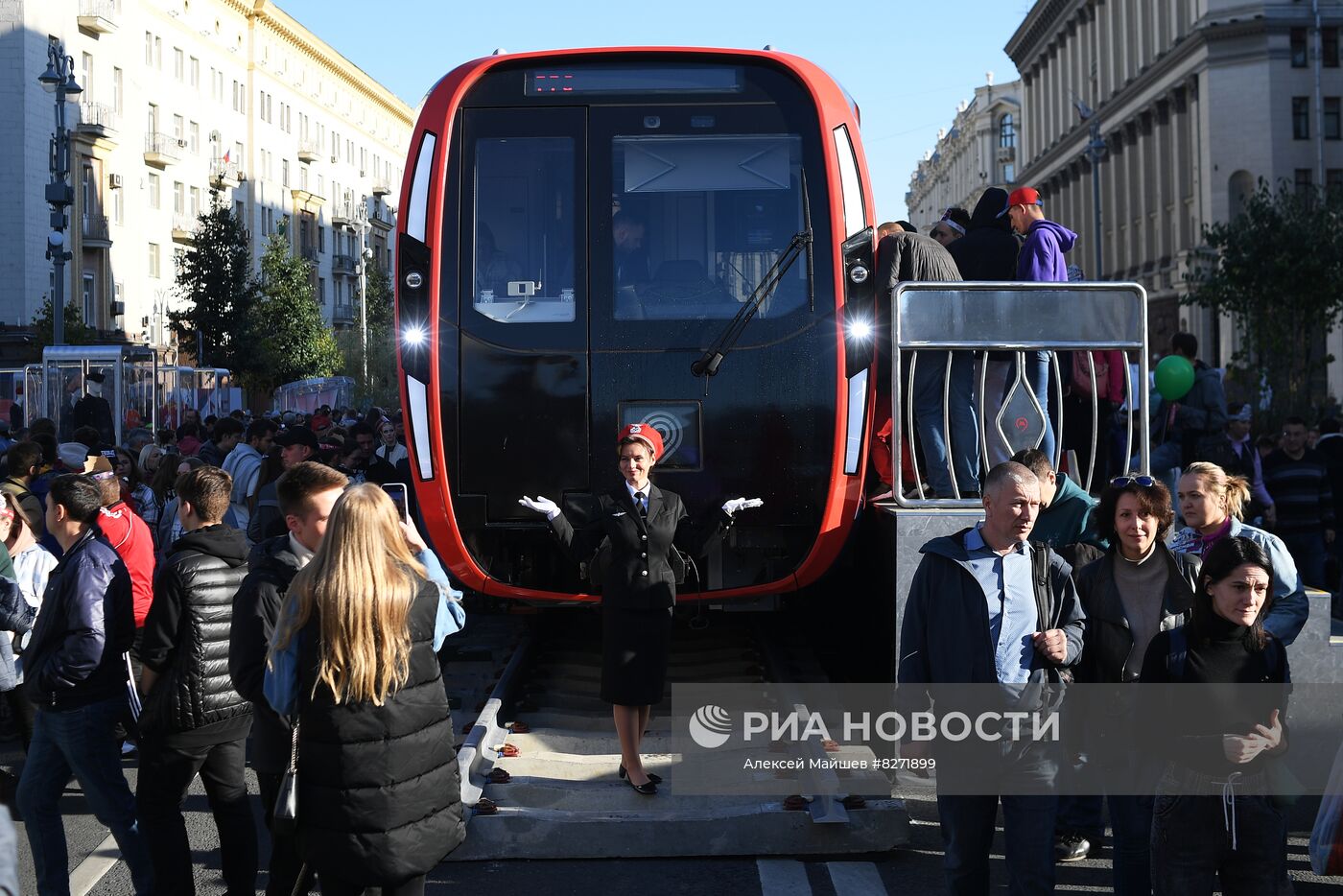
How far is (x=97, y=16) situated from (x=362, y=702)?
51427 millimetres

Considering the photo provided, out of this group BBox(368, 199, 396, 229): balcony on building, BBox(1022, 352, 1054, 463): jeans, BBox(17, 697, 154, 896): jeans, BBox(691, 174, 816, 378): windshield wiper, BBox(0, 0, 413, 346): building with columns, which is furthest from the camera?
BBox(368, 199, 396, 229): balcony on building

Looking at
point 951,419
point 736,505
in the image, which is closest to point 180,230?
point 951,419

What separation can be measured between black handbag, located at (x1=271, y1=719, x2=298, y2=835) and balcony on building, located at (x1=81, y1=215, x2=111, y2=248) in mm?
50925

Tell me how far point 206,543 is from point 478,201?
139 inches

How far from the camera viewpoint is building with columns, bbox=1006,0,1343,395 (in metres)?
55.8

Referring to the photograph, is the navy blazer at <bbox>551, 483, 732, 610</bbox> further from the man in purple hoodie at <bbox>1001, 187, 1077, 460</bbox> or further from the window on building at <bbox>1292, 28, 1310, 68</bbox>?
the window on building at <bbox>1292, 28, 1310, 68</bbox>

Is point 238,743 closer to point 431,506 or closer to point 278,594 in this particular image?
point 278,594

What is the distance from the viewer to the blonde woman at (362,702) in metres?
4.35

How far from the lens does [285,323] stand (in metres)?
53.2

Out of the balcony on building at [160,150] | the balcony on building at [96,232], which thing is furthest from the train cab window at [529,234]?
the balcony on building at [160,150]

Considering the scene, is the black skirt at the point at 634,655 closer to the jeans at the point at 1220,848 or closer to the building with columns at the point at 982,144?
the jeans at the point at 1220,848

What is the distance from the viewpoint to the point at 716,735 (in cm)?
803

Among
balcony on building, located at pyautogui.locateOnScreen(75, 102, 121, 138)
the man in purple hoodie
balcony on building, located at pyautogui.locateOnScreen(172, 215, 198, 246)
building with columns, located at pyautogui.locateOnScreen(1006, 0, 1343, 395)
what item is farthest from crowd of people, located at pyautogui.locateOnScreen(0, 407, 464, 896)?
balcony on building, located at pyautogui.locateOnScreen(172, 215, 198, 246)

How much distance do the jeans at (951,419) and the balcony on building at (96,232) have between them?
158ft
